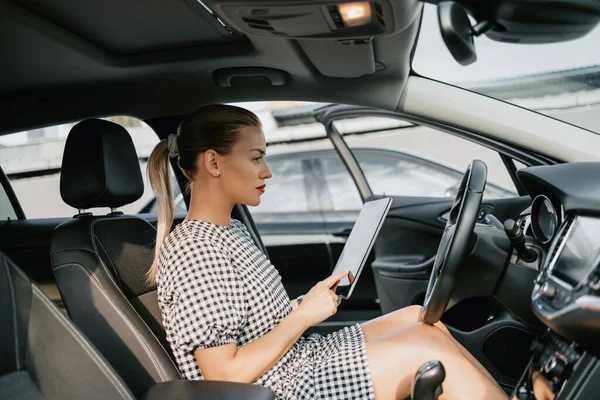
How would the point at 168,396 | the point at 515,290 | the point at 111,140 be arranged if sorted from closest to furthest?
1. the point at 168,396
2. the point at 515,290
3. the point at 111,140

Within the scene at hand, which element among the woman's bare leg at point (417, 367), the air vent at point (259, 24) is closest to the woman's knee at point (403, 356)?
the woman's bare leg at point (417, 367)

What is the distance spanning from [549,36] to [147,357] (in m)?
1.31

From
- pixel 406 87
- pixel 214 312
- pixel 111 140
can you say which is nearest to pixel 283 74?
pixel 406 87

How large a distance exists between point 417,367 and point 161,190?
36.1 inches

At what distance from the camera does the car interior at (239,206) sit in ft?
4.60

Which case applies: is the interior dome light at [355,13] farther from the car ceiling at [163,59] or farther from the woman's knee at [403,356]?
the woman's knee at [403,356]

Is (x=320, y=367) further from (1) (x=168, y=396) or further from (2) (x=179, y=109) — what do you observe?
(2) (x=179, y=109)

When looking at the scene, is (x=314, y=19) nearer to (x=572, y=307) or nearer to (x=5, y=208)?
(x=572, y=307)

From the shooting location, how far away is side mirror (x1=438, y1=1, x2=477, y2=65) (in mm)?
975

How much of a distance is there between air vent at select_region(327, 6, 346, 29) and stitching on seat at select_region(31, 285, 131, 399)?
2.95 feet

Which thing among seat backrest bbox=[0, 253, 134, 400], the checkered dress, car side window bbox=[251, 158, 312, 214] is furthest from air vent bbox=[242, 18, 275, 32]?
car side window bbox=[251, 158, 312, 214]

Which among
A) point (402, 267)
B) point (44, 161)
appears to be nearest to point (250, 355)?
point (402, 267)

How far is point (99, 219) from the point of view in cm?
198

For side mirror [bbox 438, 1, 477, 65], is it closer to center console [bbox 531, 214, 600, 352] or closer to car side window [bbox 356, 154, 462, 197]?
center console [bbox 531, 214, 600, 352]
